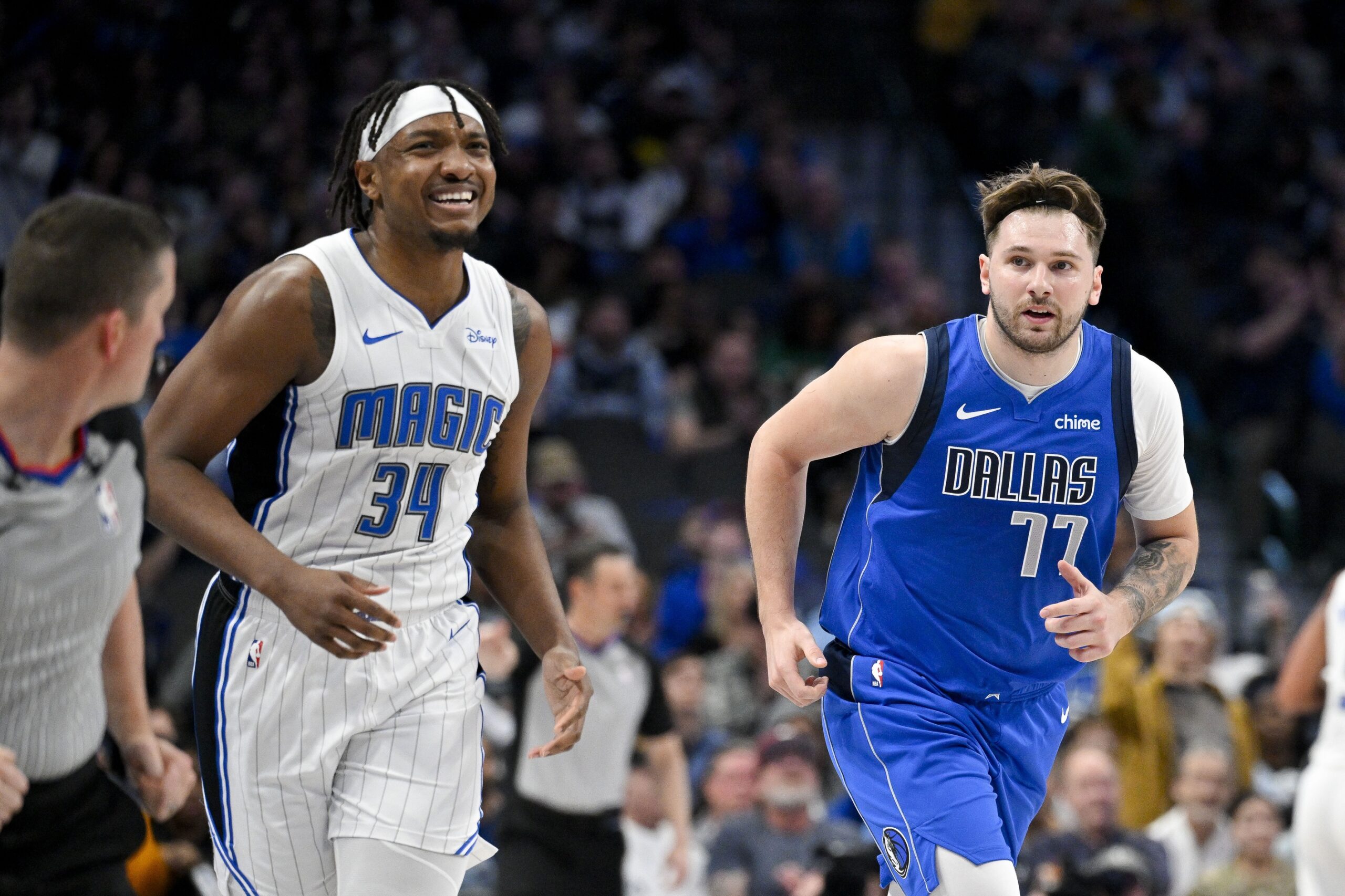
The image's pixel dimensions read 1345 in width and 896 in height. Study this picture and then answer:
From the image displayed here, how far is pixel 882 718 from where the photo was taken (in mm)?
4320

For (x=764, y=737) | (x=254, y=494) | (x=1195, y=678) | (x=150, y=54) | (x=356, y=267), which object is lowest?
(x=764, y=737)

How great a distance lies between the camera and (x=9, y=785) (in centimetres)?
285

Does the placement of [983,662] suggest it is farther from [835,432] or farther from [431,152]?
[431,152]

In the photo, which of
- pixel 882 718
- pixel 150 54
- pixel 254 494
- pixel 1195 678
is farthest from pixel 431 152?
pixel 1195 678

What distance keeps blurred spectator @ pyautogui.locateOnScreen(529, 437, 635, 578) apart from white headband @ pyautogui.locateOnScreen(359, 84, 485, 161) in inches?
241

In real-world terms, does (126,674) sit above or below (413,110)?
below

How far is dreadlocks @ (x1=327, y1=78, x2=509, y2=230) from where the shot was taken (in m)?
4.10

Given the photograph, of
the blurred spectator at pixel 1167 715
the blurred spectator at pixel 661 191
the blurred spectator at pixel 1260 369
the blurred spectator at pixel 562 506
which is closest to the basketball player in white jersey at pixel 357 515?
the blurred spectator at pixel 1167 715

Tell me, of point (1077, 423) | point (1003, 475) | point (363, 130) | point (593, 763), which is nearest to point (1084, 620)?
point (1003, 475)

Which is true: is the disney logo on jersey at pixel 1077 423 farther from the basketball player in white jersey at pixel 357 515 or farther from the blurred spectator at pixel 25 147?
the blurred spectator at pixel 25 147

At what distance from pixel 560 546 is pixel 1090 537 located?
241 inches

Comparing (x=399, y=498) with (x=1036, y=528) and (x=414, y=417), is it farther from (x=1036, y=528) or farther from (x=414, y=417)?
(x=1036, y=528)

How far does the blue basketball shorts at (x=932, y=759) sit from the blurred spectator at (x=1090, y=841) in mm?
3027

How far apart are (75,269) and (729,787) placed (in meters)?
5.96
